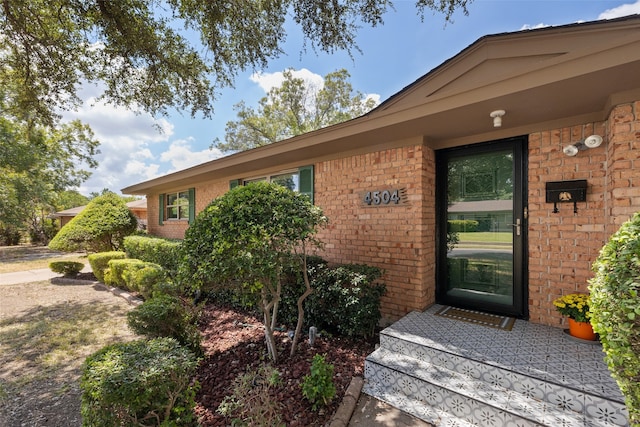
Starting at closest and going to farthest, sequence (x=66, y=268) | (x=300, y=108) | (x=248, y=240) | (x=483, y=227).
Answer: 1. (x=248, y=240)
2. (x=483, y=227)
3. (x=66, y=268)
4. (x=300, y=108)

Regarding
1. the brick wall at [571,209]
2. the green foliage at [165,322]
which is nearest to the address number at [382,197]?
the brick wall at [571,209]

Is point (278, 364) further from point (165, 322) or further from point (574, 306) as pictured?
point (574, 306)

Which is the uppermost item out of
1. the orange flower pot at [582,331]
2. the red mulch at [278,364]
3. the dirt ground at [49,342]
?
the orange flower pot at [582,331]

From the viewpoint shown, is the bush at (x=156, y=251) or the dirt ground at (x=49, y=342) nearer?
the dirt ground at (x=49, y=342)

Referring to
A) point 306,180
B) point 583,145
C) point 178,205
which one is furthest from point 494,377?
point 178,205

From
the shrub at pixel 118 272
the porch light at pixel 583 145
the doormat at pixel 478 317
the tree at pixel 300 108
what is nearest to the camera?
the porch light at pixel 583 145

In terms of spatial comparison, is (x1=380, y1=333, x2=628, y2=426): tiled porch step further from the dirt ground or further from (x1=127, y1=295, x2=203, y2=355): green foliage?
the dirt ground

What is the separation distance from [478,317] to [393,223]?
5.54 feet

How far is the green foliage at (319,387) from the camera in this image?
245cm

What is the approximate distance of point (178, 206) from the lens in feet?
32.0

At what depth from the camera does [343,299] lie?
11.8 ft

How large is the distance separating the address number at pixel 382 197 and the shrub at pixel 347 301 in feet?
3.60

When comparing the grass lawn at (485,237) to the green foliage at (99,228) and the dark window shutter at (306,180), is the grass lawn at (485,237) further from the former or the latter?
the green foliage at (99,228)

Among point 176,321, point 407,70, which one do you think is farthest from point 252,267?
point 407,70
